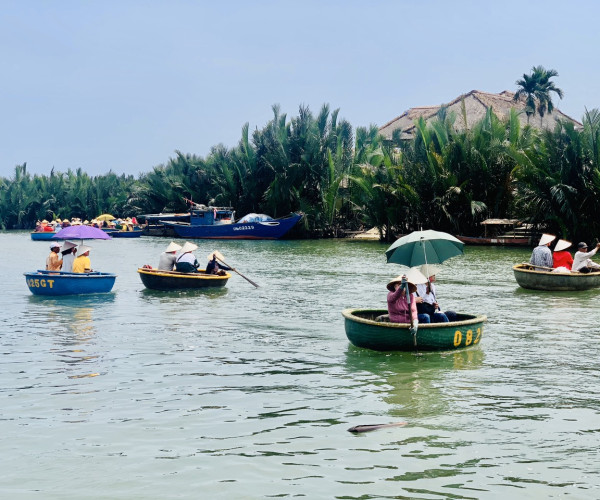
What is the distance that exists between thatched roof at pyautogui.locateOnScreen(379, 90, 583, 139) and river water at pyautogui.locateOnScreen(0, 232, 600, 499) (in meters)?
45.6

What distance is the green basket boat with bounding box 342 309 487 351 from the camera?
38.5 feet

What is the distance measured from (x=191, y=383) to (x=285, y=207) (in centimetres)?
4461

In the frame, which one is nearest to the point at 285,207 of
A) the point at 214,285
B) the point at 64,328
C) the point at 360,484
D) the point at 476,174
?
the point at 476,174

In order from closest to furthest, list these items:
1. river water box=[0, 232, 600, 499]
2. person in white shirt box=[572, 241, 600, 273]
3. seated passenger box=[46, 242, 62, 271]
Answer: river water box=[0, 232, 600, 499], seated passenger box=[46, 242, 62, 271], person in white shirt box=[572, 241, 600, 273]

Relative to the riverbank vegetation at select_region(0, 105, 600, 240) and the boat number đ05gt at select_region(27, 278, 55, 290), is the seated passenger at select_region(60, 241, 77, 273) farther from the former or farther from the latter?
the riverbank vegetation at select_region(0, 105, 600, 240)

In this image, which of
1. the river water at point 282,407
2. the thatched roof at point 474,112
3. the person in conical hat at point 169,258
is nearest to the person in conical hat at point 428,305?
the river water at point 282,407

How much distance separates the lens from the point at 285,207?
5475cm

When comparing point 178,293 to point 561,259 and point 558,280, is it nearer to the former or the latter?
point 558,280

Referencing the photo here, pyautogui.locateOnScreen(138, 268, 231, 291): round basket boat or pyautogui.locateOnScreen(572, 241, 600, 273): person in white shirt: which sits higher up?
pyautogui.locateOnScreen(572, 241, 600, 273): person in white shirt

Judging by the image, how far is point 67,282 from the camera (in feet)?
62.9

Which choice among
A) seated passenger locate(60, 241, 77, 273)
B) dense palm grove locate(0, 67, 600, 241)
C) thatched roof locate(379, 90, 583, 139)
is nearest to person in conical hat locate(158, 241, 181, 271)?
seated passenger locate(60, 241, 77, 273)

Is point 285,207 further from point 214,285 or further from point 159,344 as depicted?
point 159,344

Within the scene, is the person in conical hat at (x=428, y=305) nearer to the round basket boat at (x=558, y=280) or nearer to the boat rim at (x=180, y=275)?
the round basket boat at (x=558, y=280)

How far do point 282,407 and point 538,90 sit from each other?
193ft
